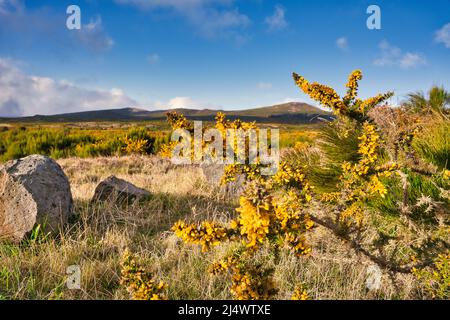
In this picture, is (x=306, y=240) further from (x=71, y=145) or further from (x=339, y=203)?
(x=71, y=145)

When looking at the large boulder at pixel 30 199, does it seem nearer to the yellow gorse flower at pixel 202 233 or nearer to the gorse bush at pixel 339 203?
the gorse bush at pixel 339 203

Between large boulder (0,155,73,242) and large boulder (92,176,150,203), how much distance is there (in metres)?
1.02

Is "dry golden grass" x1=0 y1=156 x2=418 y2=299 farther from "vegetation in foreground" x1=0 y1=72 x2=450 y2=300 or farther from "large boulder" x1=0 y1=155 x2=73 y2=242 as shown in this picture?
"large boulder" x1=0 y1=155 x2=73 y2=242

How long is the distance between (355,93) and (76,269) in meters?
2.91

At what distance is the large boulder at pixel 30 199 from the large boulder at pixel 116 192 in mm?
1023

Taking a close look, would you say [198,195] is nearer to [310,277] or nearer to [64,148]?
[310,277]

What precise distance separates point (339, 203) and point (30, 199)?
11.2 ft

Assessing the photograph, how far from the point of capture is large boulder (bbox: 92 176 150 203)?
526 cm

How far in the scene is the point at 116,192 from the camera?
523 cm

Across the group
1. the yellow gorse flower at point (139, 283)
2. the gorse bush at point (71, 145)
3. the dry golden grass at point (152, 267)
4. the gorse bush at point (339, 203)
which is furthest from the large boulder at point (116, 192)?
the gorse bush at point (71, 145)

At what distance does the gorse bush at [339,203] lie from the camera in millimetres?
1520

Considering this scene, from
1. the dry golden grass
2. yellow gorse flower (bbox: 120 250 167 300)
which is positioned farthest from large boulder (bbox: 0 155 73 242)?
yellow gorse flower (bbox: 120 250 167 300)
